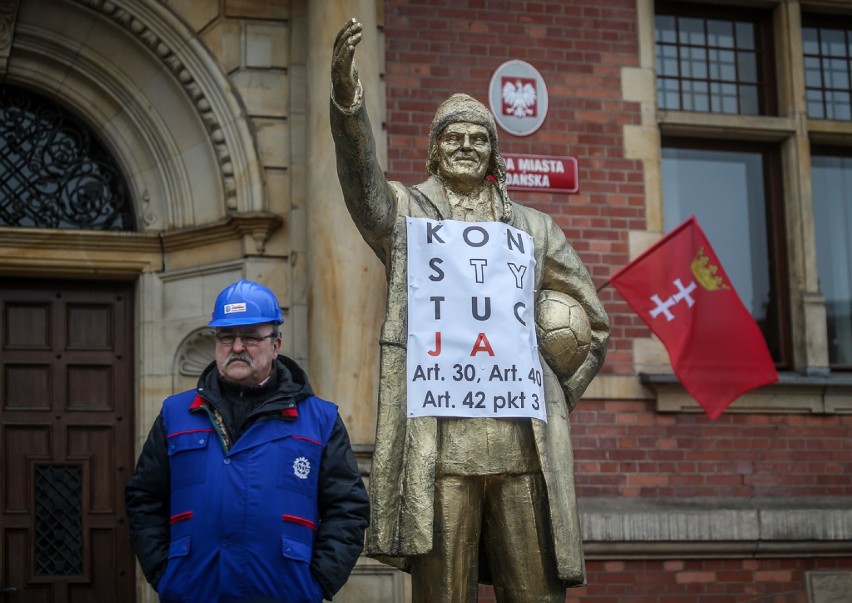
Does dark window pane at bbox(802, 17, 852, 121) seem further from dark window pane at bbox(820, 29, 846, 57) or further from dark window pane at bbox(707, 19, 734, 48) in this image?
dark window pane at bbox(707, 19, 734, 48)

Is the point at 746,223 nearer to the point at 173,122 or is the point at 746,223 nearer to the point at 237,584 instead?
the point at 173,122

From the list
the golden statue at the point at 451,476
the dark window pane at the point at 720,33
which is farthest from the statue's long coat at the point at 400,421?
the dark window pane at the point at 720,33

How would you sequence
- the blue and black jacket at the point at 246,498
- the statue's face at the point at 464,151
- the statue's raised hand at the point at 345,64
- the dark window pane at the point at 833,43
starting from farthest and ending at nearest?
the dark window pane at the point at 833,43 → the statue's face at the point at 464,151 → the statue's raised hand at the point at 345,64 → the blue and black jacket at the point at 246,498

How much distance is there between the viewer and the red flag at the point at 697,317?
31.8ft

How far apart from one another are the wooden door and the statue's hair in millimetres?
4550

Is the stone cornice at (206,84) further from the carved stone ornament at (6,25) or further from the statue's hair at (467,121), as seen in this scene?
the statue's hair at (467,121)

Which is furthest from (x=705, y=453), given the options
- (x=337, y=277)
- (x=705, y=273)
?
(x=337, y=277)

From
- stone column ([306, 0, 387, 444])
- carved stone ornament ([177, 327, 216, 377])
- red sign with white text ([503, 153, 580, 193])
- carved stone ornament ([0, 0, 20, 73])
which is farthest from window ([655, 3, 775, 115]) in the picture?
carved stone ornament ([0, 0, 20, 73])

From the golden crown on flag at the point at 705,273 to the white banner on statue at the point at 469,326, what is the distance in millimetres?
4085

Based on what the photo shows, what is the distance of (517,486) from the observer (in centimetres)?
570

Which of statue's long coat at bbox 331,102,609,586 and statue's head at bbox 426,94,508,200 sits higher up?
statue's head at bbox 426,94,508,200

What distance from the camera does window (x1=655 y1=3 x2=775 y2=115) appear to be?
36.4 ft

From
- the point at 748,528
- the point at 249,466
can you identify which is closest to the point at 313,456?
the point at 249,466

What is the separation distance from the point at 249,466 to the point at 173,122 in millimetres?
5410
